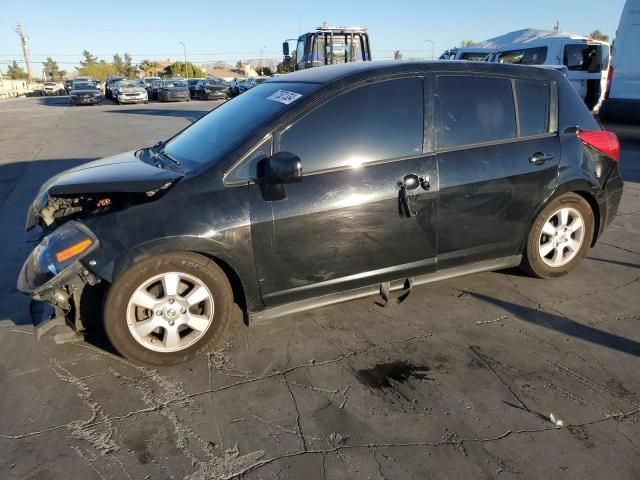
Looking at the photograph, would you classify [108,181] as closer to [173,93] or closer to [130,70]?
[173,93]

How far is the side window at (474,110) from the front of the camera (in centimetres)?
361

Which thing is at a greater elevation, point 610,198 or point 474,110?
point 474,110

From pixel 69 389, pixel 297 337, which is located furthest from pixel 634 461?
pixel 69 389

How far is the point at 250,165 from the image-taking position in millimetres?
3139

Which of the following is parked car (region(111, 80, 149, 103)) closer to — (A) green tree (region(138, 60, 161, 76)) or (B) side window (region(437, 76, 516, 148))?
(B) side window (region(437, 76, 516, 148))

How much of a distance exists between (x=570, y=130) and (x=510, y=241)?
Result: 1.07 metres

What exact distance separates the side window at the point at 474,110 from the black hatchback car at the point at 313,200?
12 millimetres

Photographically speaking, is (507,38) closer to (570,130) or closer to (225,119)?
(570,130)

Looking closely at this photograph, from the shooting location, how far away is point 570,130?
160 inches

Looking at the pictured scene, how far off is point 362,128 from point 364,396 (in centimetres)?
174

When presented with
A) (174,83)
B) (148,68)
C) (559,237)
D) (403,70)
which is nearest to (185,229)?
(403,70)

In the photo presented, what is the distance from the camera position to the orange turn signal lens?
113 inches

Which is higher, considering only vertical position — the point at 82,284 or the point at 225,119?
the point at 225,119

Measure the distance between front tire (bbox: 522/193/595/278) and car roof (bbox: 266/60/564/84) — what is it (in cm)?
110
